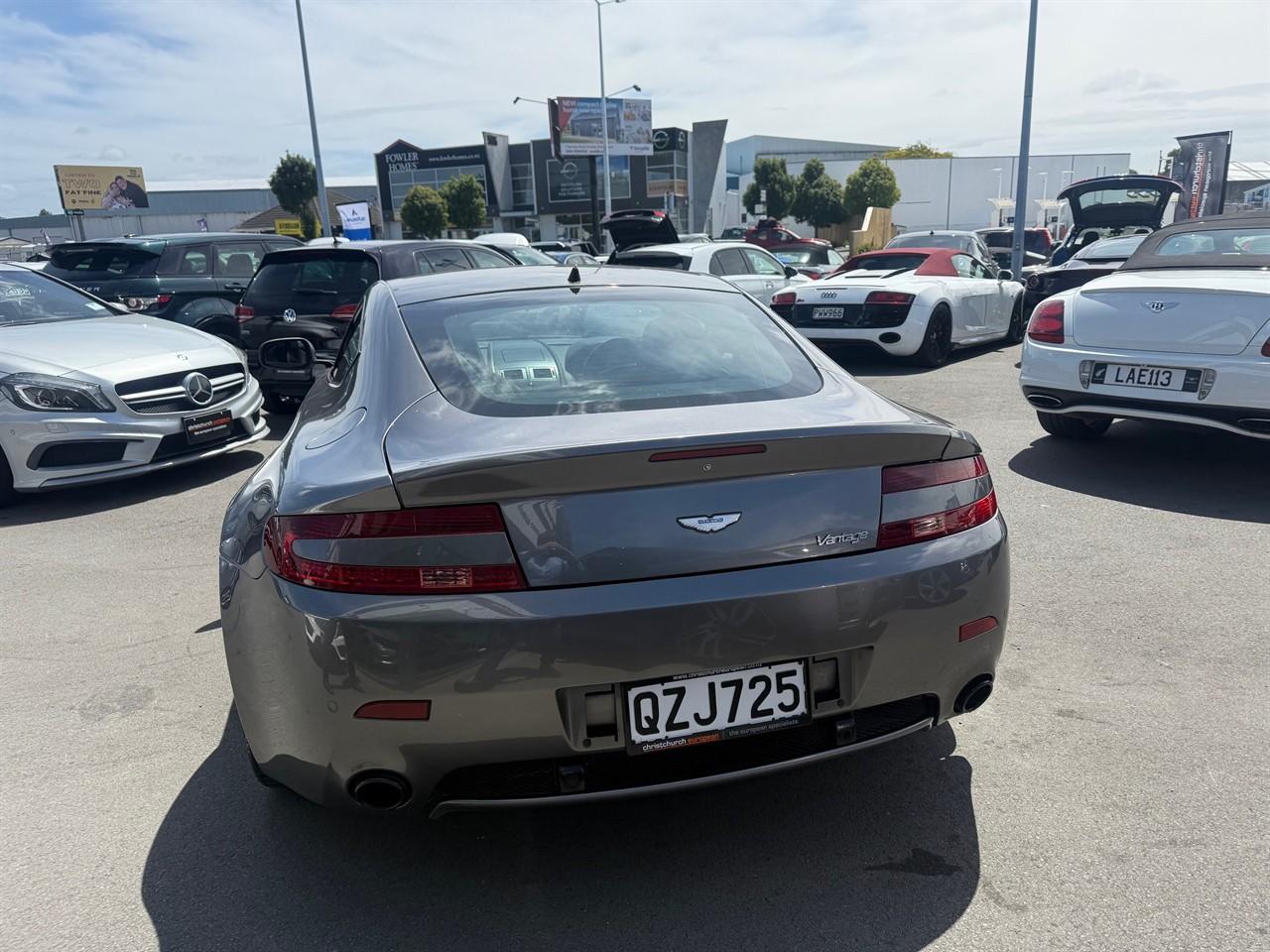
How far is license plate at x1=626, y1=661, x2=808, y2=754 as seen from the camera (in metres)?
1.93

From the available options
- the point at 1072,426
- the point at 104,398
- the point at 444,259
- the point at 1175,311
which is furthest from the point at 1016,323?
the point at 104,398

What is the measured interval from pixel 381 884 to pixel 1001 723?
188cm

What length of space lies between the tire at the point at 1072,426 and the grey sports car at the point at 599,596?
4.57 meters

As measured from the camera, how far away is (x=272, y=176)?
57375mm

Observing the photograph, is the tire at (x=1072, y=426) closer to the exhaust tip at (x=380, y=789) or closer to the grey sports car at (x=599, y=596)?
the grey sports car at (x=599, y=596)

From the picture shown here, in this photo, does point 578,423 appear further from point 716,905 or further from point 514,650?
point 716,905

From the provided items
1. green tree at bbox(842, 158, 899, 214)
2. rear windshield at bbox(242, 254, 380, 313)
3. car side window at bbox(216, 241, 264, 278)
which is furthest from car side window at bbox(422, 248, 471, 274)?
green tree at bbox(842, 158, 899, 214)

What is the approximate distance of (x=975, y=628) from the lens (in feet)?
7.14

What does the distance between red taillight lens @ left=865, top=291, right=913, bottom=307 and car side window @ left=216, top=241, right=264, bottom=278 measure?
671 centimetres

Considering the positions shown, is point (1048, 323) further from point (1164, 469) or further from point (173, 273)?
point (173, 273)

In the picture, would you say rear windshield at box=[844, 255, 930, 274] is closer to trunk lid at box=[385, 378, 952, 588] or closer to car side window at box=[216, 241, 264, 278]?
car side window at box=[216, 241, 264, 278]

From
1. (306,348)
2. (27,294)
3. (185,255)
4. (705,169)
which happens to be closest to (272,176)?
(705,169)

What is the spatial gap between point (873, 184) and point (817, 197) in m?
3.85

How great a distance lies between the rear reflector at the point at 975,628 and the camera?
2146 mm
